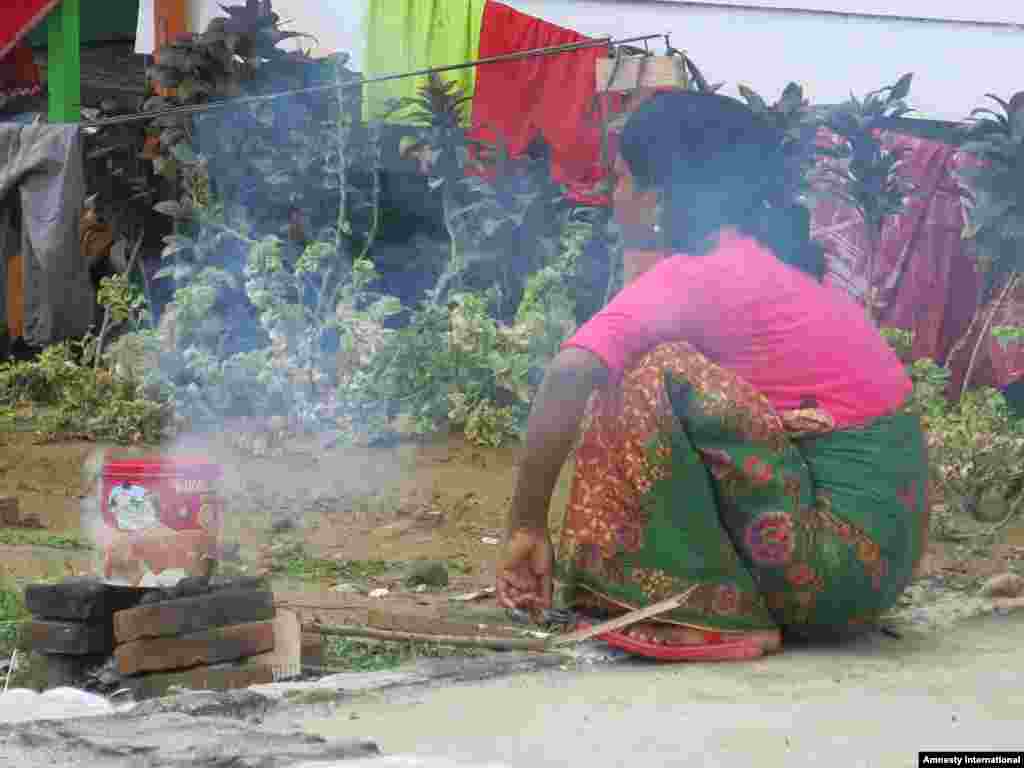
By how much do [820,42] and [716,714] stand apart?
5.53 m

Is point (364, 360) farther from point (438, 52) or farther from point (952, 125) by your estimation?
point (952, 125)

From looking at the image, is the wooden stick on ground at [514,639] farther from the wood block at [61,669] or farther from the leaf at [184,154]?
the leaf at [184,154]

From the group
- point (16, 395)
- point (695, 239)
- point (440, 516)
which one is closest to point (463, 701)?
point (695, 239)

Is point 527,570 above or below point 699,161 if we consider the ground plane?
below

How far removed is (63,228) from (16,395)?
1.09 meters

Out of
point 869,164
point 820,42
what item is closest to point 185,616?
point 869,164

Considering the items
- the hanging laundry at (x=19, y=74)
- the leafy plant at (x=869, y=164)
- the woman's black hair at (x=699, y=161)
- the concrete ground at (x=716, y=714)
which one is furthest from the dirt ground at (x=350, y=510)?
the hanging laundry at (x=19, y=74)

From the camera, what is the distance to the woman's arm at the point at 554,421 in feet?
12.9

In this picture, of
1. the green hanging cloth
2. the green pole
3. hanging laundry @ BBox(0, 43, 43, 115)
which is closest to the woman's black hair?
the green hanging cloth

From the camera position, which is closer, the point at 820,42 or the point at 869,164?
the point at 869,164

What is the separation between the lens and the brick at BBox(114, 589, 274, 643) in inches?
149

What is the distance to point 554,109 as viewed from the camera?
325 inches

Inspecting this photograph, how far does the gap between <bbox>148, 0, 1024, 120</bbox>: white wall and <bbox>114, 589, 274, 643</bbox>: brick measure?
531 centimetres

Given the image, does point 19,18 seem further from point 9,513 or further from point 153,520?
point 153,520
